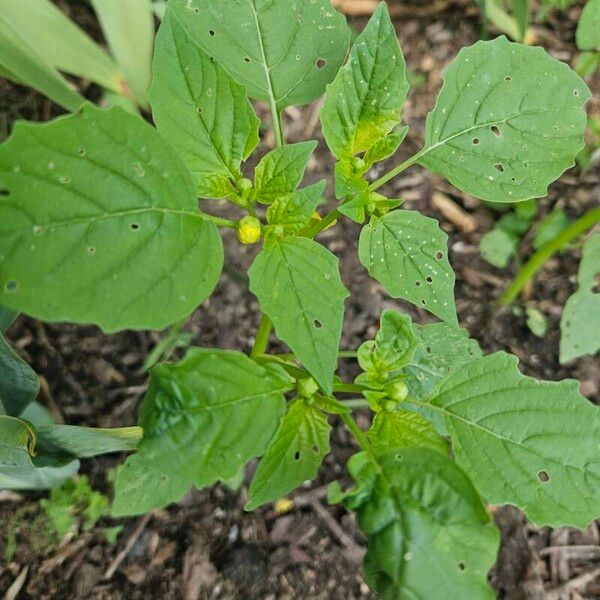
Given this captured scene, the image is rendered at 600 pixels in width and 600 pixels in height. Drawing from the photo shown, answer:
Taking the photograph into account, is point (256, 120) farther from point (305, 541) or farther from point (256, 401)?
point (305, 541)

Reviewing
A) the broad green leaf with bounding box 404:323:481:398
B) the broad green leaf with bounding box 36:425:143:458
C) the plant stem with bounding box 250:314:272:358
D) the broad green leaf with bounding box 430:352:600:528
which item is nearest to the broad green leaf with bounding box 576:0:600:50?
the broad green leaf with bounding box 404:323:481:398

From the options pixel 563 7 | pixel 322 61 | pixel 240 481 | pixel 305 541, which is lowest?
pixel 305 541

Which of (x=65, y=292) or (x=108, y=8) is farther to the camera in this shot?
(x=108, y=8)

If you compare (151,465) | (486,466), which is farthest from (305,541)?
(151,465)

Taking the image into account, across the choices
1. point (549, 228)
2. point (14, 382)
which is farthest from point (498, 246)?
point (14, 382)

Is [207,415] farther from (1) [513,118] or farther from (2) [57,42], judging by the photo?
(2) [57,42]

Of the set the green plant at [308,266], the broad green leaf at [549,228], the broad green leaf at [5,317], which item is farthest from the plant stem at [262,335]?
the broad green leaf at [549,228]
